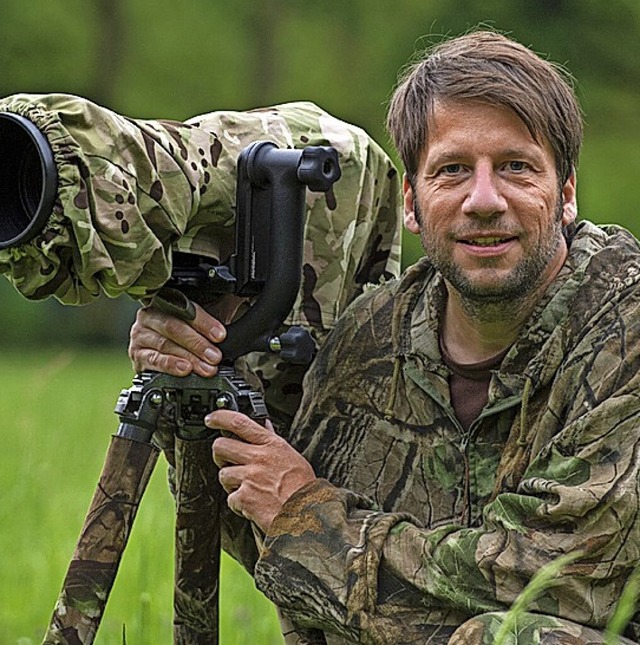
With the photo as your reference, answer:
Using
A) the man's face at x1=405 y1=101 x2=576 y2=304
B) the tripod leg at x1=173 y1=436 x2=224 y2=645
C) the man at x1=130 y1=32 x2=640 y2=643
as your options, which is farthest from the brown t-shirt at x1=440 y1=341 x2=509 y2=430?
the tripod leg at x1=173 y1=436 x2=224 y2=645

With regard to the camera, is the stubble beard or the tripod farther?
the stubble beard

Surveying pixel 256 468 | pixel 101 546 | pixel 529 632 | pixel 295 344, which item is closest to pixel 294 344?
pixel 295 344

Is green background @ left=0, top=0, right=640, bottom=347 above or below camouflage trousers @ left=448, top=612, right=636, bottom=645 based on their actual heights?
above

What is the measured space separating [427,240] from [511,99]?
339 millimetres

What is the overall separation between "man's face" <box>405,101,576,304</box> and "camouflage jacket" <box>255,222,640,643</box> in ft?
0.28

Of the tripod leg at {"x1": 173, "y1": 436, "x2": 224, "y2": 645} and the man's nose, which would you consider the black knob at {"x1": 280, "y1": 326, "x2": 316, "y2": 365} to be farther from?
the man's nose

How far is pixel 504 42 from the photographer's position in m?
3.28

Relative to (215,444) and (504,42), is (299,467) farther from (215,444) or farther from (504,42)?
(504,42)

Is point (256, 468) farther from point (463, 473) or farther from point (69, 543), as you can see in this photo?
point (69, 543)

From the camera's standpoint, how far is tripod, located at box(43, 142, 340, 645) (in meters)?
2.92

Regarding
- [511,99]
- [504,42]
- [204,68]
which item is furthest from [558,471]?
[204,68]

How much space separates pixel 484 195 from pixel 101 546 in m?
1.00

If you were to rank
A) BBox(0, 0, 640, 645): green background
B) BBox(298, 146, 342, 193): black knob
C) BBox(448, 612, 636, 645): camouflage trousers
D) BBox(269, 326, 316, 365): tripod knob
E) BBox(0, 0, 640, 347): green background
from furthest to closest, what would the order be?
BBox(0, 0, 640, 347): green background
BBox(0, 0, 640, 645): green background
BBox(269, 326, 316, 365): tripod knob
BBox(298, 146, 342, 193): black knob
BBox(448, 612, 636, 645): camouflage trousers

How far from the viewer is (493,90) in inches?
121
